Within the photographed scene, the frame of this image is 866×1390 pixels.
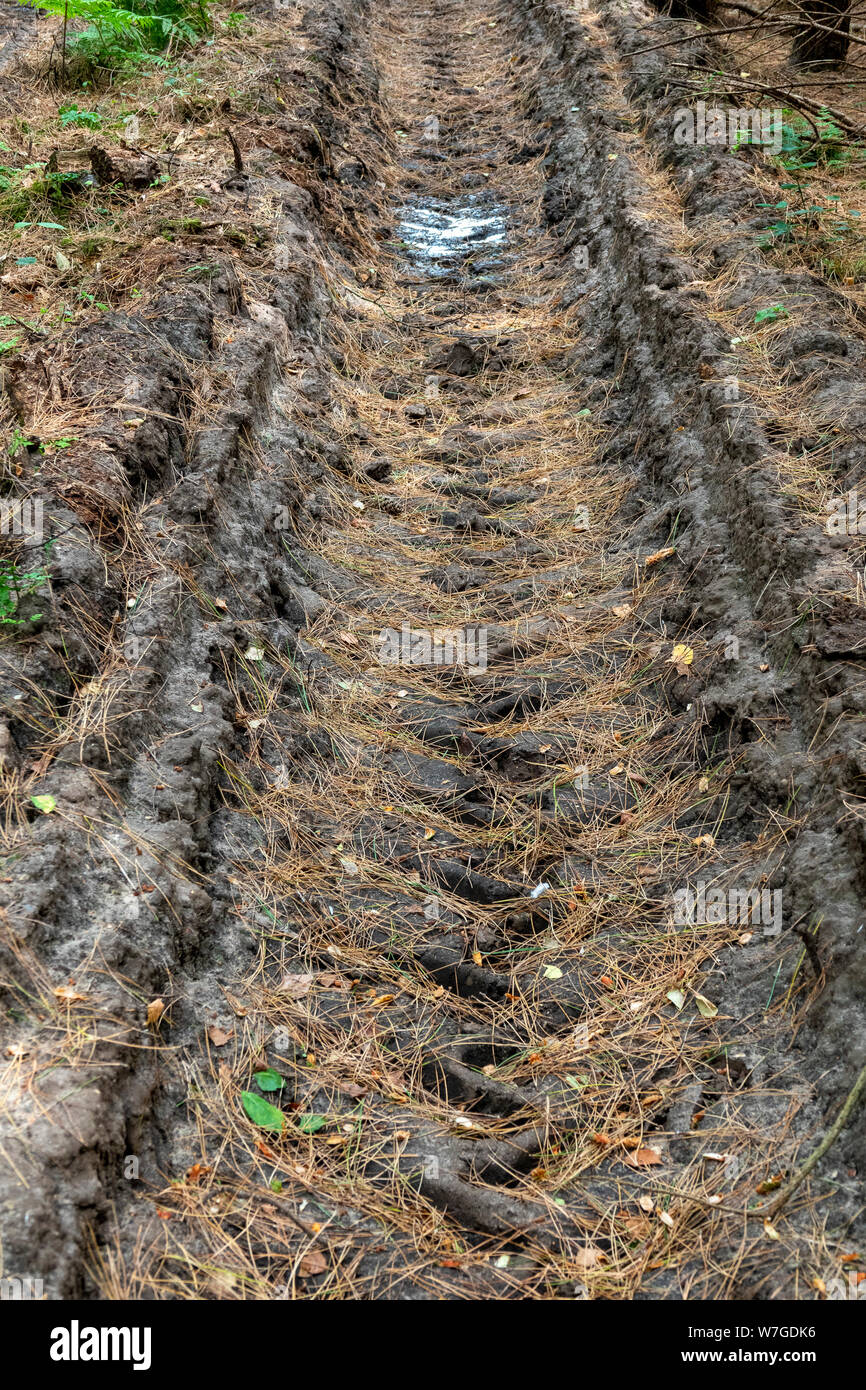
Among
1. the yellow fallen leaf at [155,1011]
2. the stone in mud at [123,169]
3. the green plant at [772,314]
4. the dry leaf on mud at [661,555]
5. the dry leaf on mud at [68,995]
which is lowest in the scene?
the yellow fallen leaf at [155,1011]

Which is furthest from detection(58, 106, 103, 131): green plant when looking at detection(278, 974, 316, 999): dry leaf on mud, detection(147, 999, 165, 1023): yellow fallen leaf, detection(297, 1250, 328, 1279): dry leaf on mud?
detection(297, 1250, 328, 1279): dry leaf on mud

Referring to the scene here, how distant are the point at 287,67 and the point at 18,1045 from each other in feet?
23.2

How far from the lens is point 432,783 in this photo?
11.2 feet

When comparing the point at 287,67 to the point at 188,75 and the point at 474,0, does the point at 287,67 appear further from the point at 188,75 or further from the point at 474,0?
the point at 474,0

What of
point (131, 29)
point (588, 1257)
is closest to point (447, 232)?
point (131, 29)

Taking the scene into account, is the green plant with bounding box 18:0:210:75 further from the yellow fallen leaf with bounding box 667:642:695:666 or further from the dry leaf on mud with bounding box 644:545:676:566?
the yellow fallen leaf with bounding box 667:642:695:666

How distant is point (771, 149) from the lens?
576 cm

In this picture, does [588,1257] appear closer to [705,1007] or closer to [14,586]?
[705,1007]

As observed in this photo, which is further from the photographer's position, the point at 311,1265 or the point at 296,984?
the point at 296,984

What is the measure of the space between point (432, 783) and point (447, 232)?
5.06 m

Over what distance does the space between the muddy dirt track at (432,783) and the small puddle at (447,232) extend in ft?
4.10

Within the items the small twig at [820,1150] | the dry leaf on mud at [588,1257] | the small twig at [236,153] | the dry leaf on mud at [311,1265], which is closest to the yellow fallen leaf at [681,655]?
the small twig at [820,1150]

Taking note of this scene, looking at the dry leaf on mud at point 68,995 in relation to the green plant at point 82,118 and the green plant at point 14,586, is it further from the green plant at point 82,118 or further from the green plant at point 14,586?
the green plant at point 82,118

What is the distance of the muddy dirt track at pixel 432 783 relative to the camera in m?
2.18
